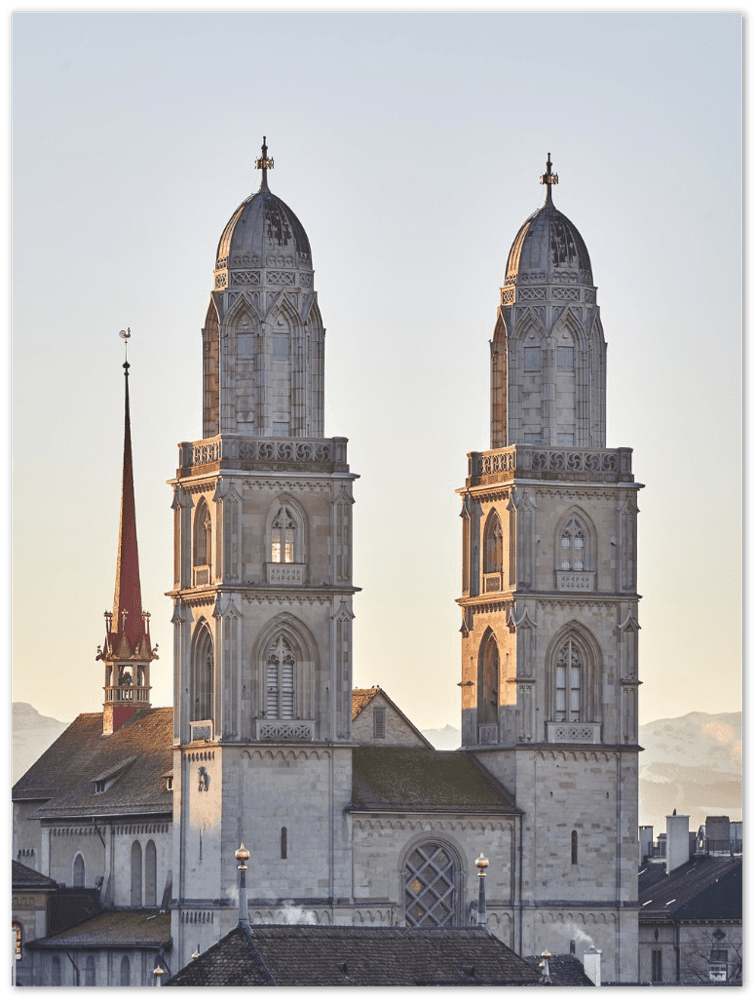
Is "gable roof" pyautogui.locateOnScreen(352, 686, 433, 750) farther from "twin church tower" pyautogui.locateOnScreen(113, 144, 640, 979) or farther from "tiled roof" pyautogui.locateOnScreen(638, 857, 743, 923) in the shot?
"tiled roof" pyautogui.locateOnScreen(638, 857, 743, 923)

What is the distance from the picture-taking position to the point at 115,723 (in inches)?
5645

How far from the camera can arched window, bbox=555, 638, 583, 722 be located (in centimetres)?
→ 11944

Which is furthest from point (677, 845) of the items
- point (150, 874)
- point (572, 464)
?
point (572, 464)

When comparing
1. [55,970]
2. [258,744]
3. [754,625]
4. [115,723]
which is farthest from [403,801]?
[754,625]

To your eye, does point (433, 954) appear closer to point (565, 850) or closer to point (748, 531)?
point (748, 531)

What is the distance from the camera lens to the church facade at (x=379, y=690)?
4545 inches

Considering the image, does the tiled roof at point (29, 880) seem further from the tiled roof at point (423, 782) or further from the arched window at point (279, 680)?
the arched window at point (279, 680)

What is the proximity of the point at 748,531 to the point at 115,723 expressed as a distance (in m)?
→ 75.4

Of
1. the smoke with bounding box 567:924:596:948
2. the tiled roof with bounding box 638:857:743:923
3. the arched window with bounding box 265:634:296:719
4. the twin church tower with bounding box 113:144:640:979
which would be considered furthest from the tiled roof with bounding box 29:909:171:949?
the tiled roof with bounding box 638:857:743:923

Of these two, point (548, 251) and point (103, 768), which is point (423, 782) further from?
point (103, 768)

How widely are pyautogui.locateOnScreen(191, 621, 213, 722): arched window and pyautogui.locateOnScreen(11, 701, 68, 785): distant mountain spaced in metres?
4.74

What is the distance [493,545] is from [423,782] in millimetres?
7562

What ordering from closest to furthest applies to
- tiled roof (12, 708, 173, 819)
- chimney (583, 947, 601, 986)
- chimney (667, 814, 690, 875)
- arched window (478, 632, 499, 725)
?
chimney (583, 947, 601, 986)
arched window (478, 632, 499, 725)
tiled roof (12, 708, 173, 819)
chimney (667, 814, 690, 875)

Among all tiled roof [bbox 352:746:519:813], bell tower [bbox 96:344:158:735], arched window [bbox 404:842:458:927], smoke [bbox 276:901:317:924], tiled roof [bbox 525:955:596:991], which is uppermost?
bell tower [bbox 96:344:158:735]
